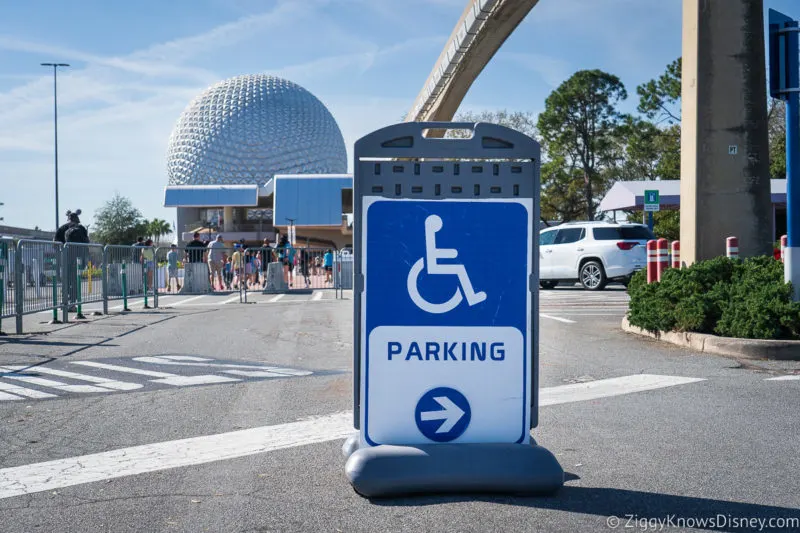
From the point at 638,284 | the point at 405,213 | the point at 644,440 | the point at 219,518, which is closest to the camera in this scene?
the point at 219,518

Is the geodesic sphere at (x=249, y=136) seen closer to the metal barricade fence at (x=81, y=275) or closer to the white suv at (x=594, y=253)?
the white suv at (x=594, y=253)

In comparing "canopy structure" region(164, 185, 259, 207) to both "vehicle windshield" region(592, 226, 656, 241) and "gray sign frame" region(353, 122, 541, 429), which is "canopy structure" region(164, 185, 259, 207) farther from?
"gray sign frame" region(353, 122, 541, 429)

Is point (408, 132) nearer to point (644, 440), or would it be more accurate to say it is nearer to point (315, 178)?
point (644, 440)

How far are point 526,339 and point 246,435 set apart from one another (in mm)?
2012

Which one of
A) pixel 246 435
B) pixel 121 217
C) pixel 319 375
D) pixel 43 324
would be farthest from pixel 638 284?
pixel 121 217

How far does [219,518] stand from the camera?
10.6ft

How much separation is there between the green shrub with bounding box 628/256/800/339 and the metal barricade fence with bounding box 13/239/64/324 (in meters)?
8.72

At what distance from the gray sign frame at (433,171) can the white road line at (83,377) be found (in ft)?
12.2

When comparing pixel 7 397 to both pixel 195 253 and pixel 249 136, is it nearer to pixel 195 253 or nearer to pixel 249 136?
pixel 195 253

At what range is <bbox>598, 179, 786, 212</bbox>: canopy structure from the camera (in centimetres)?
2897

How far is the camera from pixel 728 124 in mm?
10703

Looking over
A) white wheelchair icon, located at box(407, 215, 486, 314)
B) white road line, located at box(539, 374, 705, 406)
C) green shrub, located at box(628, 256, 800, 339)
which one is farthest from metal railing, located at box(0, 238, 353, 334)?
white wheelchair icon, located at box(407, 215, 486, 314)

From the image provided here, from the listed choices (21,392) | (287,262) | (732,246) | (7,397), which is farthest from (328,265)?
(7,397)

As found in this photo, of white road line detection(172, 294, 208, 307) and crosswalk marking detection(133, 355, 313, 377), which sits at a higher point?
white road line detection(172, 294, 208, 307)
